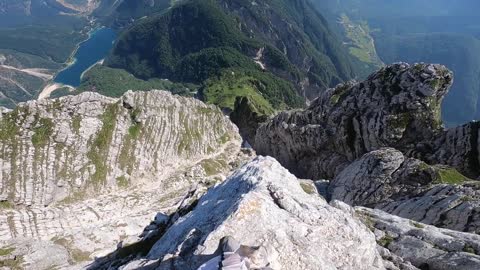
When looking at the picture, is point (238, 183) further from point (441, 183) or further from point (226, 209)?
point (441, 183)

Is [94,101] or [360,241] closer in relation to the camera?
[360,241]

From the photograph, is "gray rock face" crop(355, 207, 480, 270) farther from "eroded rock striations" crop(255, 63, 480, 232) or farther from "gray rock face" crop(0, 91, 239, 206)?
"gray rock face" crop(0, 91, 239, 206)

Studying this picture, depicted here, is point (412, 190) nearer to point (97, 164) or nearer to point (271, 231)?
point (271, 231)

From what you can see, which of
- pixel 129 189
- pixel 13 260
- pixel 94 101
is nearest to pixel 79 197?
pixel 129 189

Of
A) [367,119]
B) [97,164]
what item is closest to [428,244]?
[367,119]

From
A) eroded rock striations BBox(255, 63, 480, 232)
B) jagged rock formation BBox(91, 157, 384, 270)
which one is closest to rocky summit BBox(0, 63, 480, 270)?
jagged rock formation BBox(91, 157, 384, 270)
